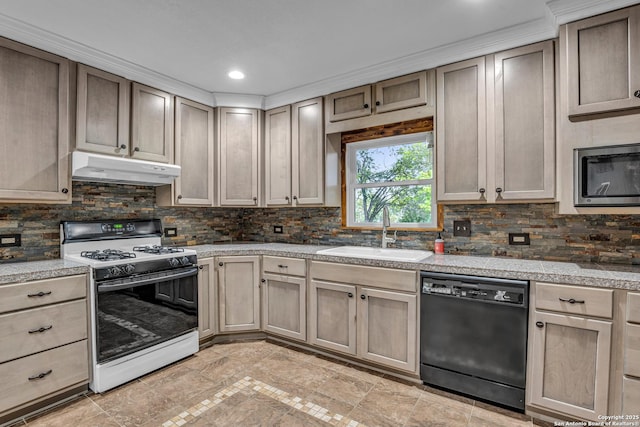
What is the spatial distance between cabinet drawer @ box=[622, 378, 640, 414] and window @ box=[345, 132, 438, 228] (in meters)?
1.50

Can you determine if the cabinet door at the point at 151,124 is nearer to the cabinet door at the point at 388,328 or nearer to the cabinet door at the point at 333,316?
the cabinet door at the point at 333,316

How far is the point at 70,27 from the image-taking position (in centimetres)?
215

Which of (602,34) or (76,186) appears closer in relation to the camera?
(602,34)

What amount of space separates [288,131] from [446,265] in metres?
2.01

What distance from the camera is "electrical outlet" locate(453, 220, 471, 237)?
2.65 m

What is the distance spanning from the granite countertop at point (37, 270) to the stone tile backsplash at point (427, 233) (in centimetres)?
25

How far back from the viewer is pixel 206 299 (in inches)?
116

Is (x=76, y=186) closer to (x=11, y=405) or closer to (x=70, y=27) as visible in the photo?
(x=70, y=27)

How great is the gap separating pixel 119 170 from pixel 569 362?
322 centimetres

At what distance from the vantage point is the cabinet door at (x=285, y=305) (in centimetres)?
286

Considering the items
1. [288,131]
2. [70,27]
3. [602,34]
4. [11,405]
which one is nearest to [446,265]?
[602,34]

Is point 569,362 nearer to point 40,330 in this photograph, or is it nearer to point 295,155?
point 295,155

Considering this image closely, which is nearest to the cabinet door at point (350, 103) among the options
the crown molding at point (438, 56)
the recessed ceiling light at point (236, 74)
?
the crown molding at point (438, 56)

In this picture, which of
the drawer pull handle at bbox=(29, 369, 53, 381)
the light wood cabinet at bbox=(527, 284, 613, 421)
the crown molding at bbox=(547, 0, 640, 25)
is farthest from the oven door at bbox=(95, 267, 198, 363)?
the crown molding at bbox=(547, 0, 640, 25)
